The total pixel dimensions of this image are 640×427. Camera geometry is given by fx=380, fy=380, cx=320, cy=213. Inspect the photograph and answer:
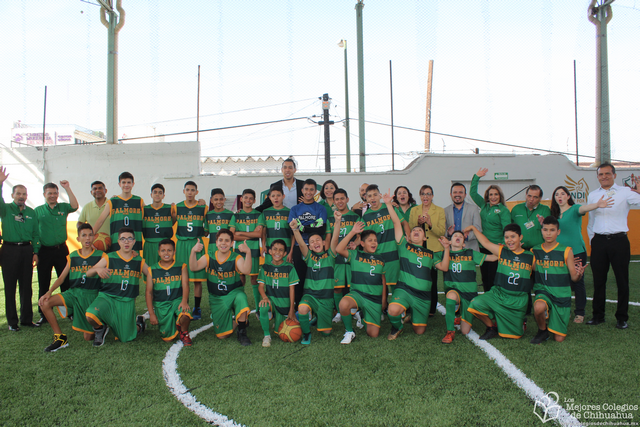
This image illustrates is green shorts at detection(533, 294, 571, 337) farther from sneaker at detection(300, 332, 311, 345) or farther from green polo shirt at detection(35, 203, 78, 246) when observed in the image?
green polo shirt at detection(35, 203, 78, 246)

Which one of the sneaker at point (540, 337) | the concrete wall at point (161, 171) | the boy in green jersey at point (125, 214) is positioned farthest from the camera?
the concrete wall at point (161, 171)

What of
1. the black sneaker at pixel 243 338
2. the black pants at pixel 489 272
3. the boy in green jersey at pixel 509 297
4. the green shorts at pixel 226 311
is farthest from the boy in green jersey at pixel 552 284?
the green shorts at pixel 226 311

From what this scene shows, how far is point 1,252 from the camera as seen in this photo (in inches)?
179

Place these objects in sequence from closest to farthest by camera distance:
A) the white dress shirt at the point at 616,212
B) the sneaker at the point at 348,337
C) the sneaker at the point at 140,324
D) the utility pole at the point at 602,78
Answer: the sneaker at the point at 348,337 → the white dress shirt at the point at 616,212 → the sneaker at the point at 140,324 → the utility pole at the point at 602,78

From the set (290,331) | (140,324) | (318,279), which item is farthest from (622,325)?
(140,324)

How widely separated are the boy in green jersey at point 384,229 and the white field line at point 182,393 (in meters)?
2.42

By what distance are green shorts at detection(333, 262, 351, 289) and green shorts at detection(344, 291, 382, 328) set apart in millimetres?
414

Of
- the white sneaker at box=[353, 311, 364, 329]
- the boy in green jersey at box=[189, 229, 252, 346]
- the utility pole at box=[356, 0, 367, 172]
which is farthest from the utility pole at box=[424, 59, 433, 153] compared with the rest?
the boy in green jersey at box=[189, 229, 252, 346]

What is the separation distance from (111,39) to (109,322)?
41.8 feet

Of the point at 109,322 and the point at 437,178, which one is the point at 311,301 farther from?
the point at 437,178

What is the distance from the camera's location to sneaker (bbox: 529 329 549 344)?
3.72 m

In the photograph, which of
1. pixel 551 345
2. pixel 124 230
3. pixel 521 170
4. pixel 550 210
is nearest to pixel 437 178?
pixel 521 170

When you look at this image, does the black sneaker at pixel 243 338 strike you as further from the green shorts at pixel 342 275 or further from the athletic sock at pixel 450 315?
the athletic sock at pixel 450 315

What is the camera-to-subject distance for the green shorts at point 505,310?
386cm
